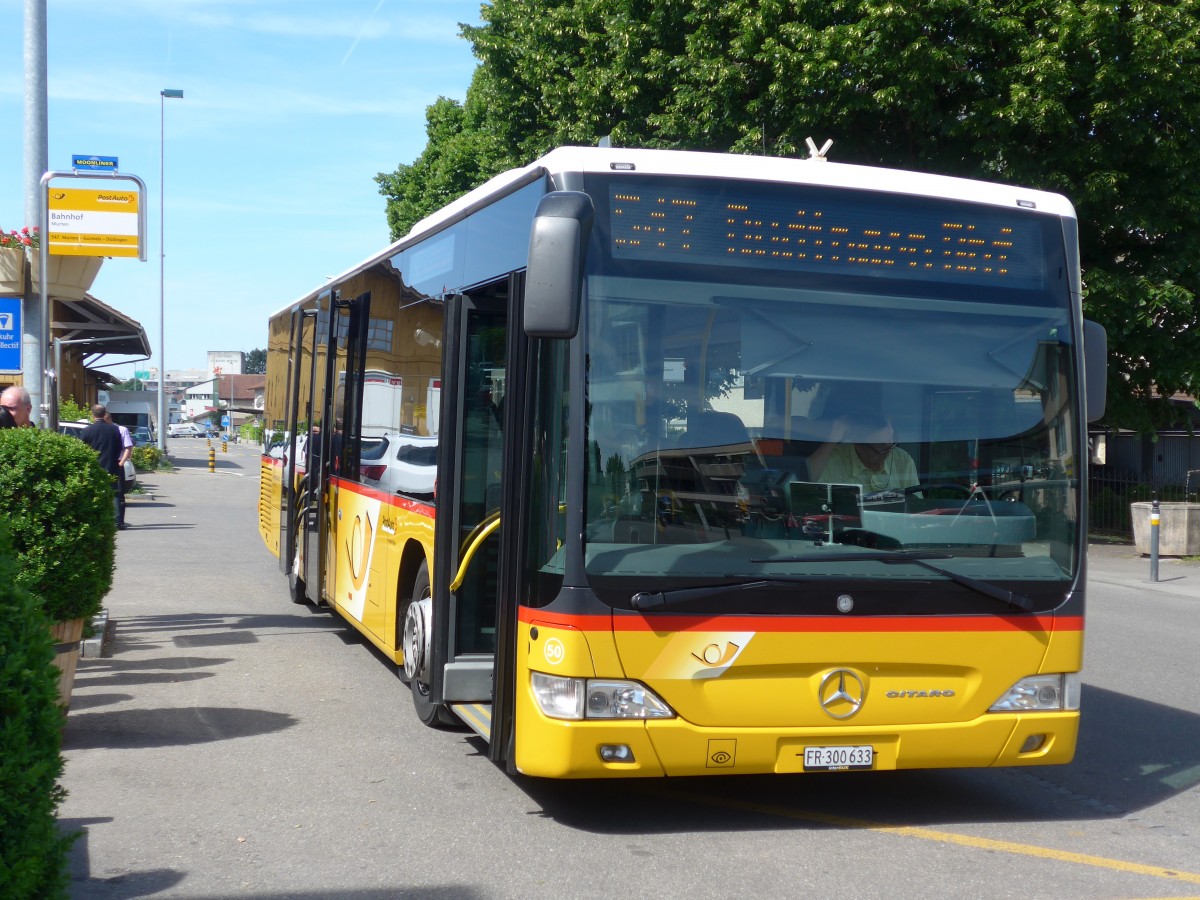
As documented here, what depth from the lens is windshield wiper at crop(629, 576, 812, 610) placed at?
543 cm

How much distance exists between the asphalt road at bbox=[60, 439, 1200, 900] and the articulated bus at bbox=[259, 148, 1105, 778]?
0.37 m

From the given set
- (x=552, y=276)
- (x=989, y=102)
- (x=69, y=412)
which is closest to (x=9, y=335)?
(x=552, y=276)

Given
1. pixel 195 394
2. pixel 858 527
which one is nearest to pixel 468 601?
pixel 858 527

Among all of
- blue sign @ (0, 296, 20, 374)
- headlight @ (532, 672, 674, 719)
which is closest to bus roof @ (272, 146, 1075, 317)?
headlight @ (532, 672, 674, 719)

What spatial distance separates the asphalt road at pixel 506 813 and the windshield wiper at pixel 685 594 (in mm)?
1035

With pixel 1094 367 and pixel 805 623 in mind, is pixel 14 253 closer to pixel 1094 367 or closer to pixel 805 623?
pixel 805 623

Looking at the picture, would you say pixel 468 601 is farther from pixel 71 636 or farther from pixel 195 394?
pixel 195 394

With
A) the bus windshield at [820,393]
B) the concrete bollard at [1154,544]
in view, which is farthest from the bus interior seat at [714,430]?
the concrete bollard at [1154,544]

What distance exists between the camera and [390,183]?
46.4 meters

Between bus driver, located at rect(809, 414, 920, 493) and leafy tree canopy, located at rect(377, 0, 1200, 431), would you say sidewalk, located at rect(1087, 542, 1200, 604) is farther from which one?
bus driver, located at rect(809, 414, 920, 493)

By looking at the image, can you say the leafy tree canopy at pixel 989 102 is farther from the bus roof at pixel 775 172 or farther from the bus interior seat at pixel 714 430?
the bus interior seat at pixel 714 430

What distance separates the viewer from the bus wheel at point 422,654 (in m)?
7.55

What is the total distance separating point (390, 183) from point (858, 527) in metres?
42.6

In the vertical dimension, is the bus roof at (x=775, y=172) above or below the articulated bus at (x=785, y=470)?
above
